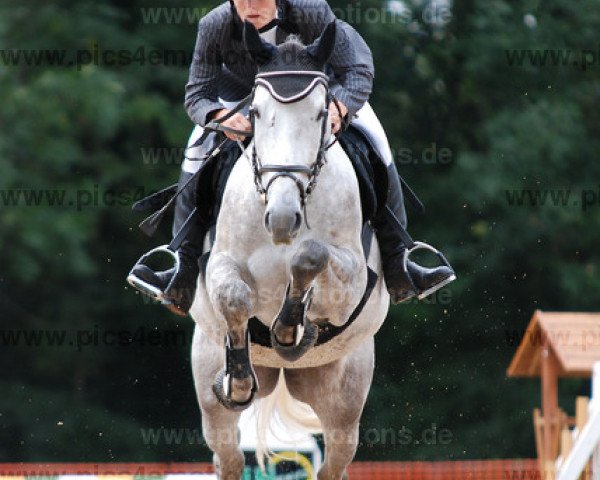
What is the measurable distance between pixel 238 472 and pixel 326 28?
281 centimetres

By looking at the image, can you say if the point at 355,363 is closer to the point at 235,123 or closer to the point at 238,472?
the point at 238,472

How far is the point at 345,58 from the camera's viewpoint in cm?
709

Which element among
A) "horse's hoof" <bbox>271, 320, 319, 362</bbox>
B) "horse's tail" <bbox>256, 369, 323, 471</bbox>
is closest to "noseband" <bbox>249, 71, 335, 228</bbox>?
"horse's hoof" <bbox>271, 320, 319, 362</bbox>

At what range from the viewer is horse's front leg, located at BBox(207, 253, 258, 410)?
21.7 feet

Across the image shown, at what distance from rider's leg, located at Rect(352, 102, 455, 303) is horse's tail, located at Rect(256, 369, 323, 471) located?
1.02m

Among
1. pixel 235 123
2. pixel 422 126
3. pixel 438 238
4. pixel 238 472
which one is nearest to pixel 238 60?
pixel 235 123

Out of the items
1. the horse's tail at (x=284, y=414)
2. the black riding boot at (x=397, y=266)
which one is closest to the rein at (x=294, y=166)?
the black riding boot at (x=397, y=266)

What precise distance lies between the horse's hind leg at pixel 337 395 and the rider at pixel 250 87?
1.53 feet

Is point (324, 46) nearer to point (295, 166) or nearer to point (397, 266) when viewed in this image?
point (295, 166)

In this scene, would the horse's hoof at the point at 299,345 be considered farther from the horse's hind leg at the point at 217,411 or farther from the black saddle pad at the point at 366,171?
the horse's hind leg at the point at 217,411

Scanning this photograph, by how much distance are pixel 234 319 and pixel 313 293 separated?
1.26 ft

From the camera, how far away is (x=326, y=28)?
6523mm

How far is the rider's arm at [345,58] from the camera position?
695 cm

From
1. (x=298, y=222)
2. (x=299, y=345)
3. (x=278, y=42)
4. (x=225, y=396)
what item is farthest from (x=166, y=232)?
(x=298, y=222)
